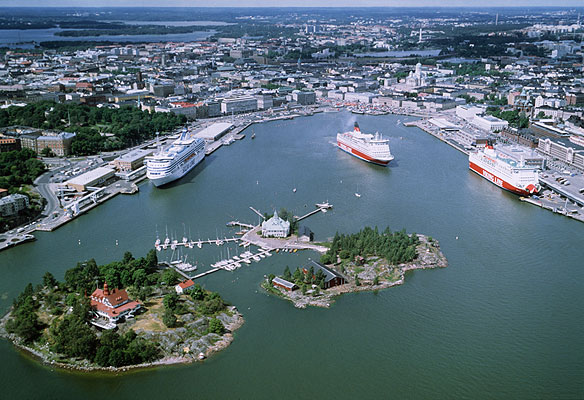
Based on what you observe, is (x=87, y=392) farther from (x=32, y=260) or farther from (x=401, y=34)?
(x=401, y=34)

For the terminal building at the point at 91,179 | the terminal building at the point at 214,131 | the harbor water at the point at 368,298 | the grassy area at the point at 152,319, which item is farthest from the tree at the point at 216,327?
the terminal building at the point at 214,131

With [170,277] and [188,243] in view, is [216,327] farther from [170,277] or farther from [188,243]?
[188,243]

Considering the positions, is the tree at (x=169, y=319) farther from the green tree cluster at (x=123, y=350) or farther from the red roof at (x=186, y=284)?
the red roof at (x=186, y=284)

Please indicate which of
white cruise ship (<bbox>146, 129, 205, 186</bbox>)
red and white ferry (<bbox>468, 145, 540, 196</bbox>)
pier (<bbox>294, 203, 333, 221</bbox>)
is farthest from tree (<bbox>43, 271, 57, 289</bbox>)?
red and white ferry (<bbox>468, 145, 540, 196</bbox>)

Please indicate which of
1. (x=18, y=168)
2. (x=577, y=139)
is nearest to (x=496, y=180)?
(x=577, y=139)

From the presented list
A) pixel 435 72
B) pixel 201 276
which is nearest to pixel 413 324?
pixel 201 276
